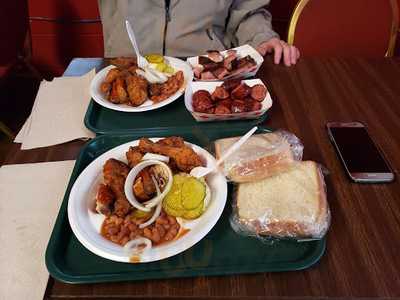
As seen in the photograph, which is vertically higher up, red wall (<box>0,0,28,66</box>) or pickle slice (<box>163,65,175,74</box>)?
pickle slice (<box>163,65,175,74</box>)

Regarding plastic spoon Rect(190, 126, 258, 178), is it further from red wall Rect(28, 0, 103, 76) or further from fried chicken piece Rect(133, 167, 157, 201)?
red wall Rect(28, 0, 103, 76)

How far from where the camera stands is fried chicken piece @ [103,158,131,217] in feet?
2.36

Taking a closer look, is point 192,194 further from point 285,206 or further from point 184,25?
point 184,25

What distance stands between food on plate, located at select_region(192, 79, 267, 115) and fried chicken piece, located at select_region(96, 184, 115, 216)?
0.38m

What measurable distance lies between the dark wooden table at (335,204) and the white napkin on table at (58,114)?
0.04 metres

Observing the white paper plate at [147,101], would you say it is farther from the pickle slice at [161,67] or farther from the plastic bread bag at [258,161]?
the plastic bread bag at [258,161]

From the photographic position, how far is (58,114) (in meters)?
1.09

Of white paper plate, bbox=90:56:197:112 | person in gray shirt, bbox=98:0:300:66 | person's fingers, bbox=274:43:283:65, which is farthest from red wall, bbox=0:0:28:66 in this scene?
person's fingers, bbox=274:43:283:65

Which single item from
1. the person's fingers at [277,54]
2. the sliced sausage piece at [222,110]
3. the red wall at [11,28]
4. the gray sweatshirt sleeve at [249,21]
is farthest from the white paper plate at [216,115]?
the red wall at [11,28]

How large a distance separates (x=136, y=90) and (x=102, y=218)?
46 centimetres

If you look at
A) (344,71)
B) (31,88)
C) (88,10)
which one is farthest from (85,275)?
(31,88)

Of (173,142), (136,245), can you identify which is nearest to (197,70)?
(173,142)

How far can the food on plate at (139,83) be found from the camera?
1062 mm

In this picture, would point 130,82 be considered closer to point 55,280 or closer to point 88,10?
point 55,280
